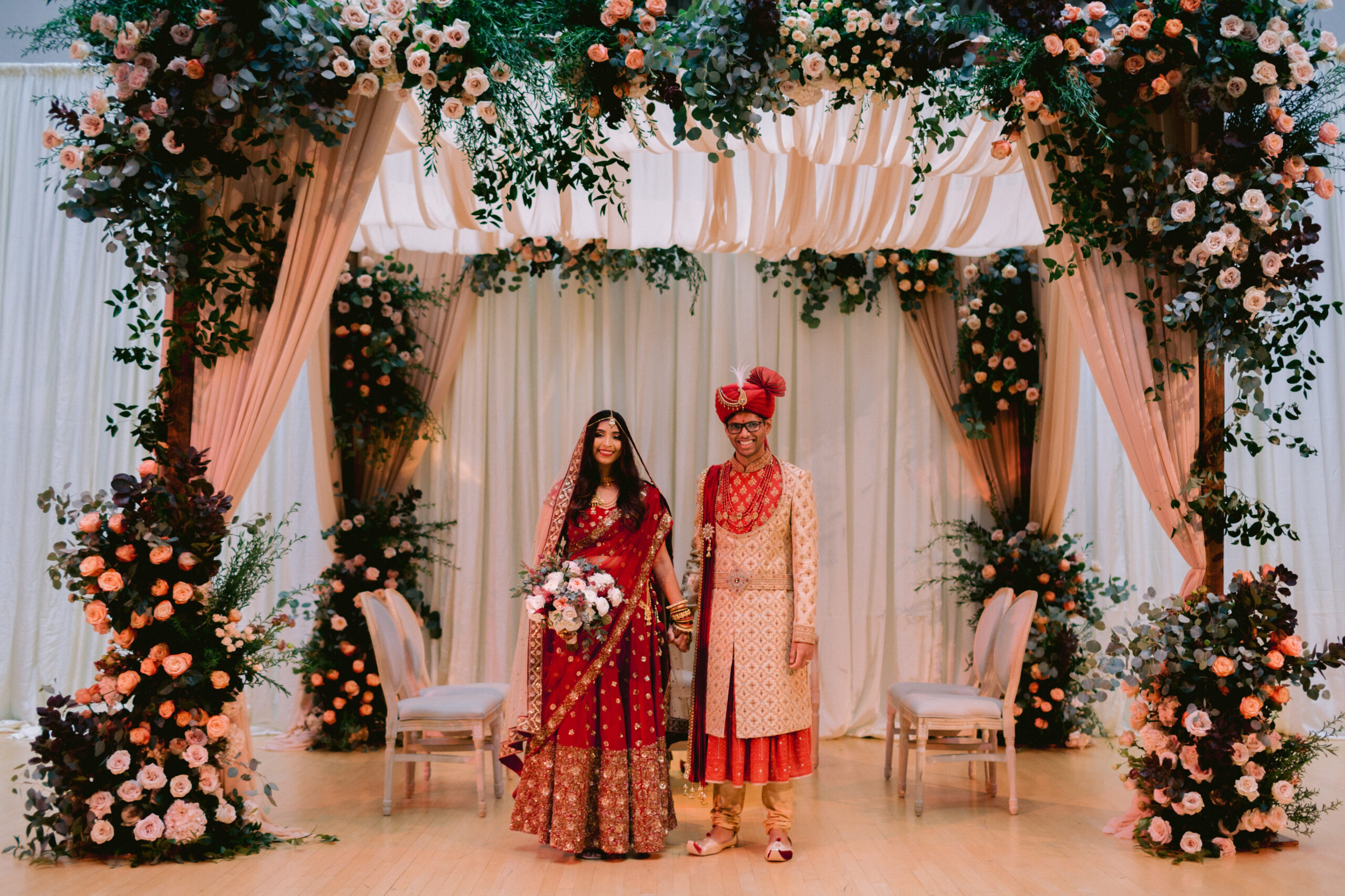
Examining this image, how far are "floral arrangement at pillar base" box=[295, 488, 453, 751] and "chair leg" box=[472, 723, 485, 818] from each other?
1381 mm

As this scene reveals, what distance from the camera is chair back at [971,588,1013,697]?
5129 millimetres

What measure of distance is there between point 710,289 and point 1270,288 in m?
3.36

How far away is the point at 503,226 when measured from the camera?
17.6 ft

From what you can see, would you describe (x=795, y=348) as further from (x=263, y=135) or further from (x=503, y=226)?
(x=263, y=135)

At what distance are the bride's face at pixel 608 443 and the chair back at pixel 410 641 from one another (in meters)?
1.51

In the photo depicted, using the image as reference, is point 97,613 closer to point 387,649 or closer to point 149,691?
point 149,691

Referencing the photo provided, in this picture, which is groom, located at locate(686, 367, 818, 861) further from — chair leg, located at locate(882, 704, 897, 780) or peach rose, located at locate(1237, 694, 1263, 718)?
peach rose, located at locate(1237, 694, 1263, 718)

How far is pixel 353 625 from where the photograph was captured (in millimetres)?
5973

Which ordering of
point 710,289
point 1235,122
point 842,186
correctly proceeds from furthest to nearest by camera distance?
point 710,289 < point 842,186 < point 1235,122

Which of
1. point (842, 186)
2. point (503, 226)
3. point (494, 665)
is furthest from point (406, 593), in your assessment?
point (842, 186)

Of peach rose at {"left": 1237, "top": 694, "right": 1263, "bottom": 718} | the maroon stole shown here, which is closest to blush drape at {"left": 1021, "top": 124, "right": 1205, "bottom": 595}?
peach rose at {"left": 1237, "top": 694, "right": 1263, "bottom": 718}

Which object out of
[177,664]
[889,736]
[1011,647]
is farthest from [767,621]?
[177,664]

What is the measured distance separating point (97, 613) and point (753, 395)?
7.75 feet

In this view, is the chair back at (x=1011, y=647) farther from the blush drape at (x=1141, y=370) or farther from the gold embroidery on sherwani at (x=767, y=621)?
the gold embroidery on sherwani at (x=767, y=621)
